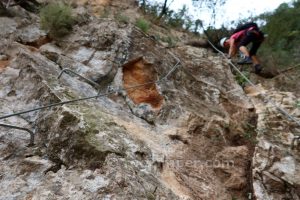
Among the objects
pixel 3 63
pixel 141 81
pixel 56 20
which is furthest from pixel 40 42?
pixel 141 81

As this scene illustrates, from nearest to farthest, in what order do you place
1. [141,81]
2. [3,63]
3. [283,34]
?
1. [3,63]
2. [141,81]
3. [283,34]

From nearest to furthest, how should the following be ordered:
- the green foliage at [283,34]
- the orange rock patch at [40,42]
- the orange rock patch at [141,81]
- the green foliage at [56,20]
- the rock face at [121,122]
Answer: the rock face at [121,122] → the orange rock patch at [141,81] → the orange rock patch at [40,42] → the green foliage at [56,20] → the green foliage at [283,34]

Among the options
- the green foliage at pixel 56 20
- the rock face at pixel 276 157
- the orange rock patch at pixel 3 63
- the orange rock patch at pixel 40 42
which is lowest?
the rock face at pixel 276 157

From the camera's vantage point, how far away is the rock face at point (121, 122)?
11.7 ft

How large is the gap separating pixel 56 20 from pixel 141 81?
6.29 ft

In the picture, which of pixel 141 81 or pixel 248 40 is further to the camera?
pixel 248 40

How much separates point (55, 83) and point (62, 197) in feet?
6.38

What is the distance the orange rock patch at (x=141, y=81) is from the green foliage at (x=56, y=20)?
144 centimetres

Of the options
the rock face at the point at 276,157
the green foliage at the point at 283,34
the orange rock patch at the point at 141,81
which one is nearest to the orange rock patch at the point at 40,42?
the orange rock patch at the point at 141,81

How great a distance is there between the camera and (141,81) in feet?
20.2

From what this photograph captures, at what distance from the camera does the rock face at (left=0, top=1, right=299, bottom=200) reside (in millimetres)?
3553

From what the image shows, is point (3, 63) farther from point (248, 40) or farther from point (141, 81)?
point (248, 40)

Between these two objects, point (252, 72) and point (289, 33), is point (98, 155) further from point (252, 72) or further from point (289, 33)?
point (289, 33)

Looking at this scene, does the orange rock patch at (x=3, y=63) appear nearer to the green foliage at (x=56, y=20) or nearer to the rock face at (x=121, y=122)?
the rock face at (x=121, y=122)
